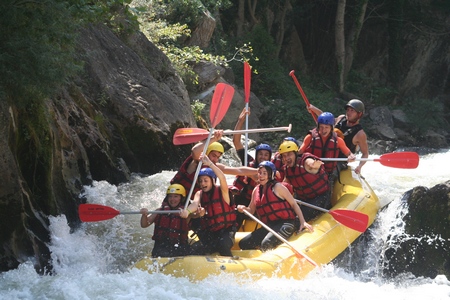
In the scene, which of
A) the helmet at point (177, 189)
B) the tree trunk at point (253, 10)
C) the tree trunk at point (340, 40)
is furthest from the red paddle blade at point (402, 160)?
the tree trunk at point (253, 10)

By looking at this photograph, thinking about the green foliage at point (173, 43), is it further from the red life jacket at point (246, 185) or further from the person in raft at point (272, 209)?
the person in raft at point (272, 209)

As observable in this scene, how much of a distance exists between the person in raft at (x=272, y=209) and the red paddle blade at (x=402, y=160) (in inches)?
66.9

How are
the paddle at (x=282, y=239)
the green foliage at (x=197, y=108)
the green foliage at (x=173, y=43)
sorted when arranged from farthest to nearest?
the green foliage at (x=173, y=43), the green foliage at (x=197, y=108), the paddle at (x=282, y=239)

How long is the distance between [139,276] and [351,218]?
2121 mm

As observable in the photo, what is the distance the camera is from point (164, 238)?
5809 millimetres

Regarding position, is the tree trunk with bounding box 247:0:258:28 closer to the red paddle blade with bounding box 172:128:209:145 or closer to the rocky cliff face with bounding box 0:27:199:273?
the rocky cliff face with bounding box 0:27:199:273

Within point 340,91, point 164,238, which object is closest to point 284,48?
point 340,91

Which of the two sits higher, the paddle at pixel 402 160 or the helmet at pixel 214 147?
the helmet at pixel 214 147

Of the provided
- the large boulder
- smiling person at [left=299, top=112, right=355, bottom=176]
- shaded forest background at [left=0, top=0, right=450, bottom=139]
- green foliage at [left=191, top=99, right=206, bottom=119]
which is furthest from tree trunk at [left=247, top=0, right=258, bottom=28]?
the large boulder

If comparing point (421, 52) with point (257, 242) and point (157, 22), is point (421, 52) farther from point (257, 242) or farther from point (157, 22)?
point (257, 242)

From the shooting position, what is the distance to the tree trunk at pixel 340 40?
696 inches

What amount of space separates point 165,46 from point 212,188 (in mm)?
7611

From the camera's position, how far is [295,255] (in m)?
5.72

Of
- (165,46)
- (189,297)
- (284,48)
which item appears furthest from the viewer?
(284,48)
